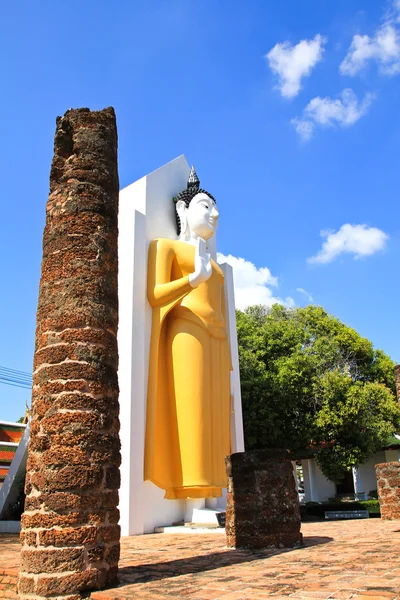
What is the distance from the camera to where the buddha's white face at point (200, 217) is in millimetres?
11109

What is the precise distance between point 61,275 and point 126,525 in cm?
544

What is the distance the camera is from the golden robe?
938 centimetres

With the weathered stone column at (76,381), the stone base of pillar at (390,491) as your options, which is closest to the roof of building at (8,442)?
the stone base of pillar at (390,491)

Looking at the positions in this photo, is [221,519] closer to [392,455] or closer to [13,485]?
[13,485]

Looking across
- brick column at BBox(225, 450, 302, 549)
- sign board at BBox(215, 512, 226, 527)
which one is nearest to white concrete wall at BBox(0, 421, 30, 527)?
sign board at BBox(215, 512, 226, 527)

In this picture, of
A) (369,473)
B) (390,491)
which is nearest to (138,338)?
(390,491)

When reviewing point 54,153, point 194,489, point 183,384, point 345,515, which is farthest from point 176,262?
point 345,515

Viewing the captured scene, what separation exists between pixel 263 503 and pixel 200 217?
21.8 ft

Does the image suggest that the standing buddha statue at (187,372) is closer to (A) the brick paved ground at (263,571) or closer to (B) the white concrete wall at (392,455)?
(A) the brick paved ground at (263,571)

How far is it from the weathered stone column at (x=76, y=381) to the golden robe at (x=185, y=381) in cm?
497

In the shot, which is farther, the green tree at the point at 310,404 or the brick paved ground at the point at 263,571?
the green tree at the point at 310,404

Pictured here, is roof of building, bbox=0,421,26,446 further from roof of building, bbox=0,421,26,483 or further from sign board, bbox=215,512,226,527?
sign board, bbox=215,512,226,527

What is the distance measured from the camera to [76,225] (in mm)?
4840

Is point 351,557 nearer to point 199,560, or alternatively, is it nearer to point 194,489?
point 199,560
